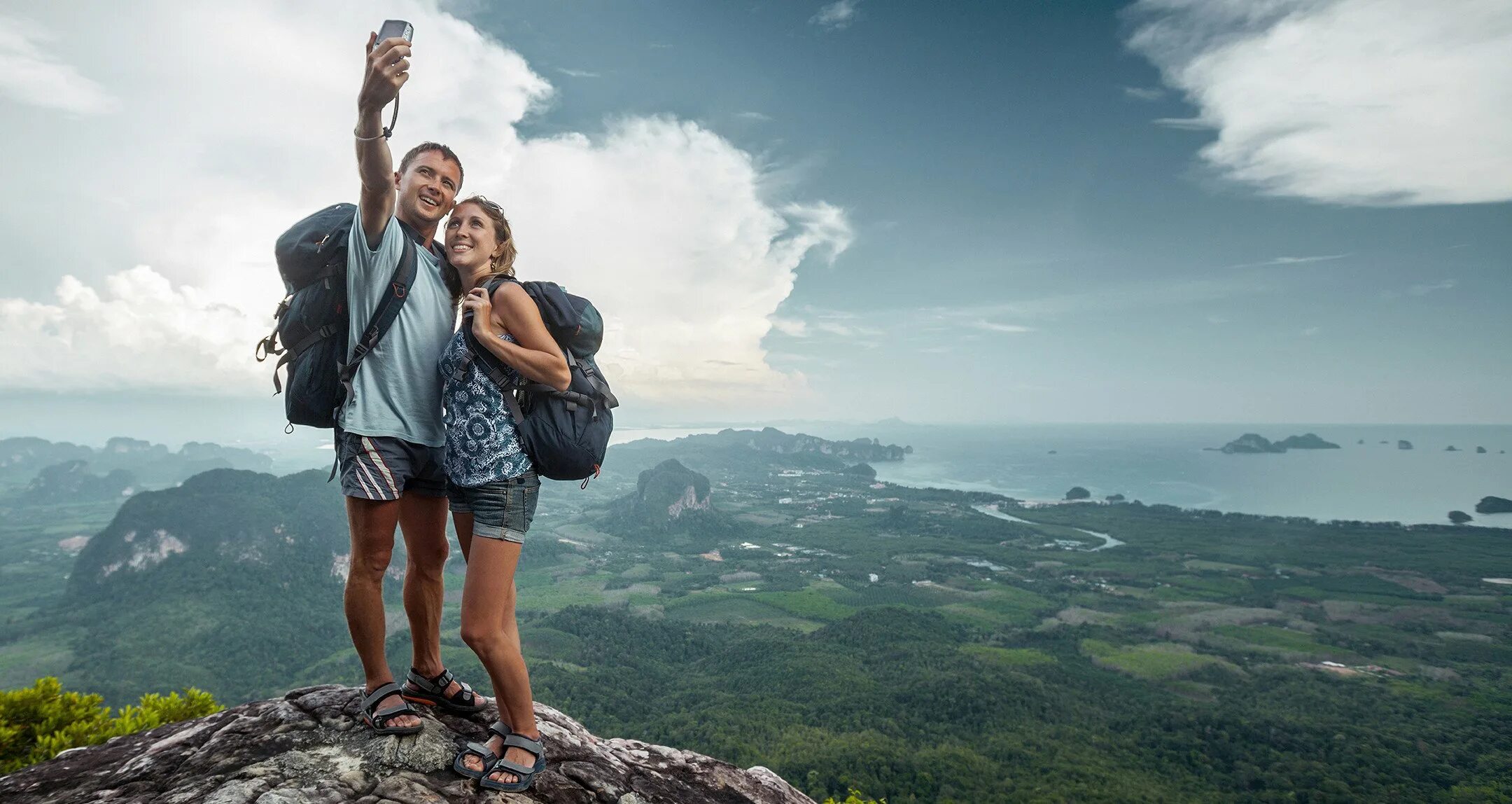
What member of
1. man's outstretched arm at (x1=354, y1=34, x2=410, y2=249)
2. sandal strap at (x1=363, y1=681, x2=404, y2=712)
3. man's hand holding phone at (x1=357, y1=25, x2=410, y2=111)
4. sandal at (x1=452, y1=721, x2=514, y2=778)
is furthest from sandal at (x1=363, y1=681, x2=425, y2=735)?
man's hand holding phone at (x1=357, y1=25, x2=410, y2=111)

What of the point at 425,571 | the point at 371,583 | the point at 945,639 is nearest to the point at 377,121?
the point at 371,583

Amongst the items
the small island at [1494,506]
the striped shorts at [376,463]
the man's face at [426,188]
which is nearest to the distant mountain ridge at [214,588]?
the striped shorts at [376,463]

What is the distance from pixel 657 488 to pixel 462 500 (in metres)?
141

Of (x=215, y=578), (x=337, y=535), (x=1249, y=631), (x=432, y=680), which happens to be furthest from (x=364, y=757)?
(x=337, y=535)

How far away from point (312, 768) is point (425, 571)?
0.97 m

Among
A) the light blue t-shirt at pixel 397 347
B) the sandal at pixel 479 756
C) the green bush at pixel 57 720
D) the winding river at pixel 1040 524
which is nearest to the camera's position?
the light blue t-shirt at pixel 397 347

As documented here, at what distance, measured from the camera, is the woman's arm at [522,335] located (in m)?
2.84

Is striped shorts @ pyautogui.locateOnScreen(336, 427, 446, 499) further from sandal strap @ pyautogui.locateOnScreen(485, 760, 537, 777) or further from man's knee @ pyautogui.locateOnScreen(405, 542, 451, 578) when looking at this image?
sandal strap @ pyautogui.locateOnScreen(485, 760, 537, 777)

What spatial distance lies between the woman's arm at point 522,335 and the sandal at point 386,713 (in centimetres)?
188

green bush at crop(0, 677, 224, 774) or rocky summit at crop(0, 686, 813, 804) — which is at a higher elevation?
rocky summit at crop(0, 686, 813, 804)

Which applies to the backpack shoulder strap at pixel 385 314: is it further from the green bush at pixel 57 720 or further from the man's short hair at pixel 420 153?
the green bush at pixel 57 720

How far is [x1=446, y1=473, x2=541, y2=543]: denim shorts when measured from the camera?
3018mm

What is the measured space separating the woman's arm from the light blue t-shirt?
1.25ft

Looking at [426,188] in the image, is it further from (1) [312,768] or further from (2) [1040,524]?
(2) [1040,524]
